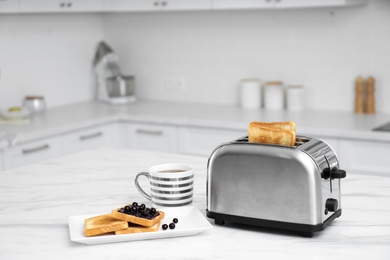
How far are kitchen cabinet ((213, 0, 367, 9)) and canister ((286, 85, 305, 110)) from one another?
0.59 metres

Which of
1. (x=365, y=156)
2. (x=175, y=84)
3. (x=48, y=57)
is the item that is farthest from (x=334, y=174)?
(x=48, y=57)

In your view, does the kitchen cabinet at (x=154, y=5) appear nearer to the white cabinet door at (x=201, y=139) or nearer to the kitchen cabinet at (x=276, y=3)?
the kitchen cabinet at (x=276, y=3)

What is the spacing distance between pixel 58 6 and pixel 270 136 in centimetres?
292

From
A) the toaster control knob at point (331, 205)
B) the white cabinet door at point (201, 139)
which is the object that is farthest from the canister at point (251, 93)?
the toaster control knob at point (331, 205)

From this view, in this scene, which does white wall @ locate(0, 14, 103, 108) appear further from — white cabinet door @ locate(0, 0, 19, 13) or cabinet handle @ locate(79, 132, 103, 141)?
cabinet handle @ locate(79, 132, 103, 141)

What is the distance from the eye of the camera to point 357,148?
362cm

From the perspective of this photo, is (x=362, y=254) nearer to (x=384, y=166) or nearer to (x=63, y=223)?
(x=63, y=223)

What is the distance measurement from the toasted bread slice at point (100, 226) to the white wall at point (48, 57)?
2.90m

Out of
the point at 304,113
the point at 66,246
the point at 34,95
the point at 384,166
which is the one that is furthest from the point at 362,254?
the point at 34,95

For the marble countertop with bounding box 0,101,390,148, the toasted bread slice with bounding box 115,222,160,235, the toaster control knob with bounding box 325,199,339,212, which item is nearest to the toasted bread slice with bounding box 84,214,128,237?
the toasted bread slice with bounding box 115,222,160,235

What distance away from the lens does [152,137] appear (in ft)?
14.4

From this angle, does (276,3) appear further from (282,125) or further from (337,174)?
(337,174)

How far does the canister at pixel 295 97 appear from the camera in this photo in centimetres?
429

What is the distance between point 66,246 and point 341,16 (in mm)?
2973
